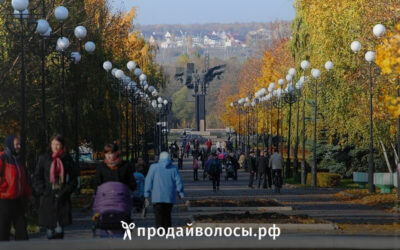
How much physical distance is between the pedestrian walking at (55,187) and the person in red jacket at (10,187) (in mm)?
277

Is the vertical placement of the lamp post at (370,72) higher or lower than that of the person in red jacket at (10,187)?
higher

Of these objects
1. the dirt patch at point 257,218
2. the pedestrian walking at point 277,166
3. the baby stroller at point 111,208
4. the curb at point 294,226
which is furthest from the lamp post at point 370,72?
the baby stroller at point 111,208

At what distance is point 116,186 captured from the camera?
13758 millimetres

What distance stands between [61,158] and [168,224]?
244 centimetres

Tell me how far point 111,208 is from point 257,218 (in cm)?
986

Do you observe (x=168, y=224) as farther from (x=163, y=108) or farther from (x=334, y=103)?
(x=163, y=108)

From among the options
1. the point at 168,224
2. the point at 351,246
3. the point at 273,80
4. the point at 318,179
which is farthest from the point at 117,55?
the point at 351,246

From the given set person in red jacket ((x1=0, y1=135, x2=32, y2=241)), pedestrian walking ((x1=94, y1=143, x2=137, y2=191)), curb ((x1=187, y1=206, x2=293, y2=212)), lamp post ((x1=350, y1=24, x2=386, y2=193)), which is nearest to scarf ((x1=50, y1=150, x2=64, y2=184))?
person in red jacket ((x1=0, y1=135, x2=32, y2=241))

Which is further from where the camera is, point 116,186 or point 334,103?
point 334,103

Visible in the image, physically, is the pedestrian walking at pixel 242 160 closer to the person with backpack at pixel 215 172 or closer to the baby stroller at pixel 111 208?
the person with backpack at pixel 215 172

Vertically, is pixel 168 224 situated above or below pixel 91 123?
below

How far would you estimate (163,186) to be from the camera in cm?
1623

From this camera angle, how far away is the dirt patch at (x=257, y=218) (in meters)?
22.3

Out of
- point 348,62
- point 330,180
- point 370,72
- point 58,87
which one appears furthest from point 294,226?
point 330,180
